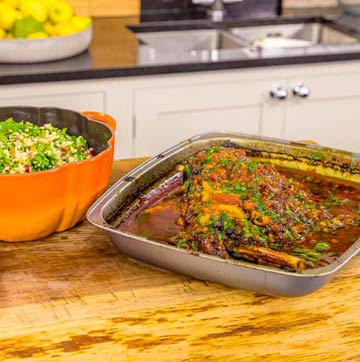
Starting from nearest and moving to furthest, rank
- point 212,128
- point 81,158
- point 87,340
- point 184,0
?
point 87,340 → point 81,158 → point 212,128 → point 184,0

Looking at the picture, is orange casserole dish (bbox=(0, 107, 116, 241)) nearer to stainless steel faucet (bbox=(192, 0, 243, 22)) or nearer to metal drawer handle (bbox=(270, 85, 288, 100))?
metal drawer handle (bbox=(270, 85, 288, 100))

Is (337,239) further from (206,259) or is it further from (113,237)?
(113,237)

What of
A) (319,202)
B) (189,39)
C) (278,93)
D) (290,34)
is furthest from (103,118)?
(290,34)

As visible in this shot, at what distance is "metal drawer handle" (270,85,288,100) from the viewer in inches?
104

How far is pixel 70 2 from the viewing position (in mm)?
3061

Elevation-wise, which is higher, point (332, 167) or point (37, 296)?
point (332, 167)

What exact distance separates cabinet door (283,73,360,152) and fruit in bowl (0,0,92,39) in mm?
764

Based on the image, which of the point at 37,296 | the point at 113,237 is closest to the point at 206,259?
the point at 113,237

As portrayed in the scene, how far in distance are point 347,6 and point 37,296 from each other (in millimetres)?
2443

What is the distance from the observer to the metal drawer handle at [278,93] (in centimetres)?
265

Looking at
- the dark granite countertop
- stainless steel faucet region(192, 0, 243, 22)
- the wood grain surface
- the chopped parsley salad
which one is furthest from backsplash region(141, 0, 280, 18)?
the wood grain surface

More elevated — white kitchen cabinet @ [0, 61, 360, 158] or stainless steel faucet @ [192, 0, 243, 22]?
stainless steel faucet @ [192, 0, 243, 22]

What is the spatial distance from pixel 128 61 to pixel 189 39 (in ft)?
2.12

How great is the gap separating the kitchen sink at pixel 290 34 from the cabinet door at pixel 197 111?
0.56m
